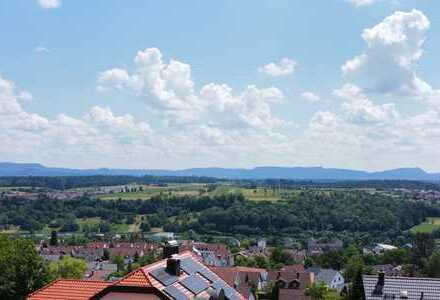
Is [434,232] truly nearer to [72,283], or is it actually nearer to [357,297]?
[357,297]

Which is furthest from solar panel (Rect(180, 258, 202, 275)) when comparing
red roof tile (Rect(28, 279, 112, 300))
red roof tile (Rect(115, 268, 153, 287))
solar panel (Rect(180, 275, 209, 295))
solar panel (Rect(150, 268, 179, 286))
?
red roof tile (Rect(28, 279, 112, 300))

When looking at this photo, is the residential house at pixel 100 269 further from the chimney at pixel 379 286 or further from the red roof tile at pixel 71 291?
the red roof tile at pixel 71 291

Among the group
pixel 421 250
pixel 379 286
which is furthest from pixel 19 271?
pixel 421 250

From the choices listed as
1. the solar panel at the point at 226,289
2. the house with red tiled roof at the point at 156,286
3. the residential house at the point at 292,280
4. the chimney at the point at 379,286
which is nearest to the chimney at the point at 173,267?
the house with red tiled roof at the point at 156,286

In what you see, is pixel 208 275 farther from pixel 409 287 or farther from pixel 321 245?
pixel 321 245

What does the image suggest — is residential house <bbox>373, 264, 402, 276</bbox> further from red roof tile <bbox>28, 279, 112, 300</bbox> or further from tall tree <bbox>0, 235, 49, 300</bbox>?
red roof tile <bbox>28, 279, 112, 300</bbox>

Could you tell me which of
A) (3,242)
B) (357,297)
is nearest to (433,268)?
(357,297)
